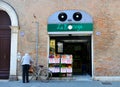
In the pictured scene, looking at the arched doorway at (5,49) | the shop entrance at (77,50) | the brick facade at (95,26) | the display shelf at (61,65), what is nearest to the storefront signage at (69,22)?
the brick facade at (95,26)

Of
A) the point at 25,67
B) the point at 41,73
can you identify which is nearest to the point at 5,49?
the point at 25,67

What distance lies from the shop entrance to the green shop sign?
3.96 ft

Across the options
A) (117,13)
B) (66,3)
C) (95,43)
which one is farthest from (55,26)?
(117,13)

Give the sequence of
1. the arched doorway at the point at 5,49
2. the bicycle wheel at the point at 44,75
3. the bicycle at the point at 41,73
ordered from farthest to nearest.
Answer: the arched doorway at the point at 5,49 < the bicycle at the point at 41,73 < the bicycle wheel at the point at 44,75

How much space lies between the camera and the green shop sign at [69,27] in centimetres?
1405

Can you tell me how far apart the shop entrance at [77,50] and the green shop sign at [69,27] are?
3.96 feet

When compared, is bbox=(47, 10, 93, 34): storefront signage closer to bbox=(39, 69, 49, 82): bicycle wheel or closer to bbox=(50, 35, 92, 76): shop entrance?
bbox=(50, 35, 92, 76): shop entrance

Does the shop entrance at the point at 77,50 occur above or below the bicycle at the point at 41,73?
above

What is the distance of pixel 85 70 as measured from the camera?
16.3 m

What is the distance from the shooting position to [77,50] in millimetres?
16391

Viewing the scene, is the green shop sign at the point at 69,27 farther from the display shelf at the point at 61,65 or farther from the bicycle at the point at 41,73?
the bicycle at the point at 41,73

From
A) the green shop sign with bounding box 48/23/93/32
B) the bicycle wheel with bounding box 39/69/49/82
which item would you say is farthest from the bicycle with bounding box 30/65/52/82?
the green shop sign with bounding box 48/23/93/32

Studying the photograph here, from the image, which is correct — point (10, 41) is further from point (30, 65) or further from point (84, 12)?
point (84, 12)

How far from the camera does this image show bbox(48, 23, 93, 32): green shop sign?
14.1 metres
